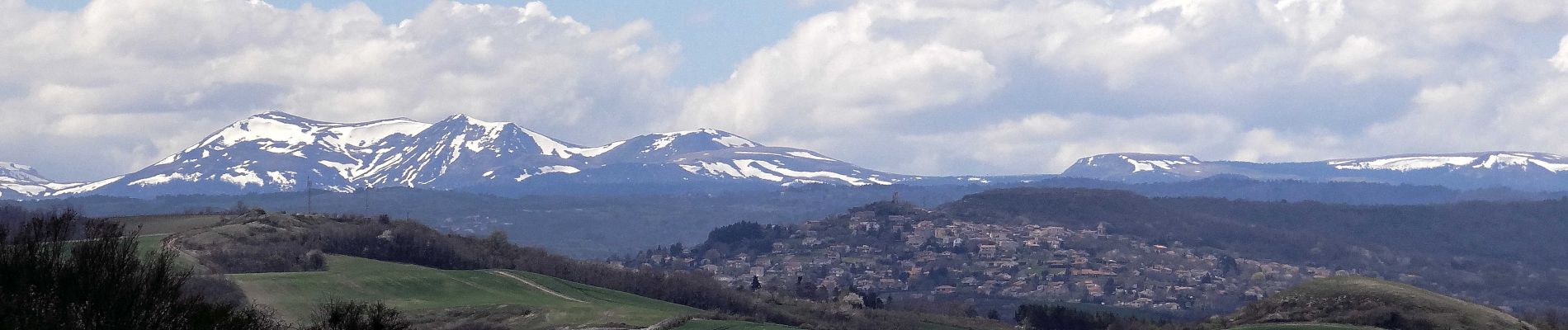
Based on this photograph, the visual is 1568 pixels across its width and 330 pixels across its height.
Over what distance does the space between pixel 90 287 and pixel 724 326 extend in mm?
83051

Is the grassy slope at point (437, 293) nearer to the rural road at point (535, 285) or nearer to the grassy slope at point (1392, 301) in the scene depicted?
the rural road at point (535, 285)

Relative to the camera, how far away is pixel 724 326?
422ft

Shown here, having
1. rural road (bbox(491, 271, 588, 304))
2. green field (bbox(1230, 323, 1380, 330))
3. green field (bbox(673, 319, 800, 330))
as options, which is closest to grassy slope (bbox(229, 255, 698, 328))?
rural road (bbox(491, 271, 588, 304))

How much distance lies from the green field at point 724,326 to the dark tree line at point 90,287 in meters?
75.6

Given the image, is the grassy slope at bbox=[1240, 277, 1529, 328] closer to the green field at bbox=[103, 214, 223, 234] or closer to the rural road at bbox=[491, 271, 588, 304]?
the rural road at bbox=[491, 271, 588, 304]

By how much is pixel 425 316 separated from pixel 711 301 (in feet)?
186

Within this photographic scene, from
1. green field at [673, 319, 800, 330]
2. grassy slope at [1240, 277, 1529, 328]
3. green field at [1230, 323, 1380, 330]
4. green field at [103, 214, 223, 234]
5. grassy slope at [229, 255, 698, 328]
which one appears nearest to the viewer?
green field at [1230, 323, 1380, 330]

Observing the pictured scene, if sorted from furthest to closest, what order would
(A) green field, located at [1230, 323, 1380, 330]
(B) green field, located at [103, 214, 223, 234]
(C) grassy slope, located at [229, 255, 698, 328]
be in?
(B) green field, located at [103, 214, 223, 234], (C) grassy slope, located at [229, 255, 698, 328], (A) green field, located at [1230, 323, 1380, 330]

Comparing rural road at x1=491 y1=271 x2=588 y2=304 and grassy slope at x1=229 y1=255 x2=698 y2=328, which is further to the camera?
rural road at x1=491 y1=271 x2=588 y2=304

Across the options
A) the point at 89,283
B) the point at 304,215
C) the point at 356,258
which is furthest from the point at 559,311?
the point at 89,283

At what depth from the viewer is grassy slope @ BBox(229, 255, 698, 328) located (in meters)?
128

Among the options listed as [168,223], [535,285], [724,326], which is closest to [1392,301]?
[724,326]

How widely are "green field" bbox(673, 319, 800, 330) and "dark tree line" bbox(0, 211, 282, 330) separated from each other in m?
75.6

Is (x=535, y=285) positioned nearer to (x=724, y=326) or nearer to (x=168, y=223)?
(x=724, y=326)
